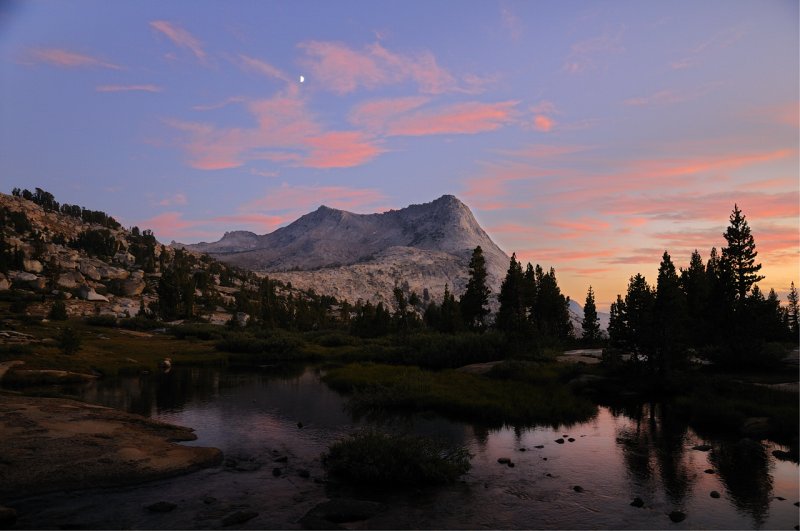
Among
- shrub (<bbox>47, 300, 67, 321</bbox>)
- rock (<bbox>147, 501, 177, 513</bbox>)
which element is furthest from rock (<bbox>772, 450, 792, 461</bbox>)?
shrub (<bbox>47, 300, 67, 321</bbox>)

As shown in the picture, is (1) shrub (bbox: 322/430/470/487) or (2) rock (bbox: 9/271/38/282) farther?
(2) rock (bbox: 9/271/38/282)

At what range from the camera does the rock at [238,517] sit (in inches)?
587

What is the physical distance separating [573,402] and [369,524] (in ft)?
69.9

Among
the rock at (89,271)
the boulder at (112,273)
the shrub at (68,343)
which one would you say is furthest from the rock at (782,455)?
the boulder at (112,273)

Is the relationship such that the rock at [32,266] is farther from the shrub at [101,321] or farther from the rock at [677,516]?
the rock at [677,516]

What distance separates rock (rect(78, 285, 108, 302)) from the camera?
110000 millimetres

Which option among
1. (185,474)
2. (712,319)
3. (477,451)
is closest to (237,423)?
(185,474)

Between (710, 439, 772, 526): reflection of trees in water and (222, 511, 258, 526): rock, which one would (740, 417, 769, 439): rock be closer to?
(710, 439, 772, 526): reflection of trees in water

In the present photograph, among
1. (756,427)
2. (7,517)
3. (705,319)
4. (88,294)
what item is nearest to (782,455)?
(756,427)

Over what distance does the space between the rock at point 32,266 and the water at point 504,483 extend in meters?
114

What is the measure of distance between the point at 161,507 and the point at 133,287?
130 meters

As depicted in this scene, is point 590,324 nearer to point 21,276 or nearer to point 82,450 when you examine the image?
point 82,450

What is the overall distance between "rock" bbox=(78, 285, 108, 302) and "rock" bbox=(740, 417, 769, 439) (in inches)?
4769

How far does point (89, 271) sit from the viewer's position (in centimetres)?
13388
